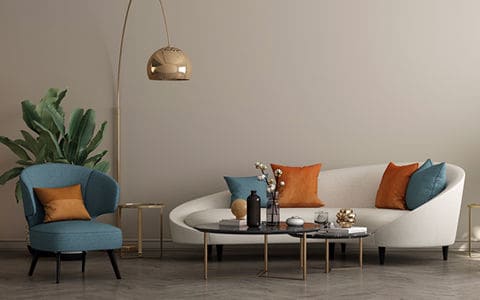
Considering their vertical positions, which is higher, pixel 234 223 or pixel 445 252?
pixel 234 223

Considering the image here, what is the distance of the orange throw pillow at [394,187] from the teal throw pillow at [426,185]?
8 centimetres

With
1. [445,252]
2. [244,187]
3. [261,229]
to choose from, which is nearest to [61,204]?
[261,229]

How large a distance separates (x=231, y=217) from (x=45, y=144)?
5.81 feet

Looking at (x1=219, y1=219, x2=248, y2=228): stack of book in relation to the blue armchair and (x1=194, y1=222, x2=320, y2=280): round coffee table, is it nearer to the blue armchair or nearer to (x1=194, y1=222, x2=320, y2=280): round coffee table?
(x1=194, y1=222, x2=320, y2=280): round coffee table

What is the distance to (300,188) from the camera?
769 cm

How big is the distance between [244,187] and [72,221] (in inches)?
67.0

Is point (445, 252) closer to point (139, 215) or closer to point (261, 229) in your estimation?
point (261, 229)

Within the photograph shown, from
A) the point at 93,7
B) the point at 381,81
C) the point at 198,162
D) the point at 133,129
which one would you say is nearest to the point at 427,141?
the point at 381,81

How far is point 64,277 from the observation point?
643cm

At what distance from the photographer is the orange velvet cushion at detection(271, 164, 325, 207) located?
765 centimetres

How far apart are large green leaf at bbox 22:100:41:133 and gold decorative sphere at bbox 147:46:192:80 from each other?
1.33 metres

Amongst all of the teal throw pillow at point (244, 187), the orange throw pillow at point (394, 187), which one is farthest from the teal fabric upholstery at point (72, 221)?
the orange throw pillow at point (394, 187)

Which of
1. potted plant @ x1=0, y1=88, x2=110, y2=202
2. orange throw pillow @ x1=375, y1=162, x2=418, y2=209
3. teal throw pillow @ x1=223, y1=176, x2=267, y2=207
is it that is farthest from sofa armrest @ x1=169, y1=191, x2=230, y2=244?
orange throw pillow @ x1=375, y1=162, x2=418, y2=209

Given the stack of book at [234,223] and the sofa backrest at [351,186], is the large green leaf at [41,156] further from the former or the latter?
the sofa backrest at [351,186]
